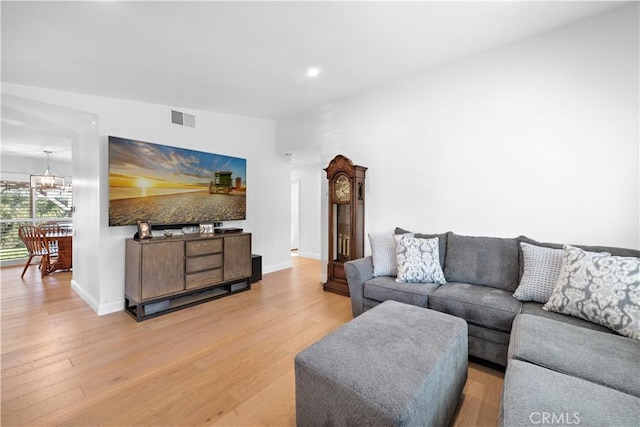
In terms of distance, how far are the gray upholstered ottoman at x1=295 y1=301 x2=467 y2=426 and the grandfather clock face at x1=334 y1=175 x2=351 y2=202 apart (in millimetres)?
2093

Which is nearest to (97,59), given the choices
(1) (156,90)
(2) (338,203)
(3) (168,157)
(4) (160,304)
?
(1) (156,90)

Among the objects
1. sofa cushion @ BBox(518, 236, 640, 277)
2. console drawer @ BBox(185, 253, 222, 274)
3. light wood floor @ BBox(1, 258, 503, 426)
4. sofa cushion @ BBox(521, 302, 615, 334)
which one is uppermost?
sofa cushion @ BBox(518, 236, 640, 277)

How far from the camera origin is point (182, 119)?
11.5ft


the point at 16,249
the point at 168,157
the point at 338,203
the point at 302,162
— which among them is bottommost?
the point at 16,249

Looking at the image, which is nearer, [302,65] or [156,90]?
[302,65]

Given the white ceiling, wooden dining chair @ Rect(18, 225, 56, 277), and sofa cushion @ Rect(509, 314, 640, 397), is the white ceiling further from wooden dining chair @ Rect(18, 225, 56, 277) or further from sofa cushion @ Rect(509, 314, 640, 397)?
wooden dining chair @ Rect(18, 225, 56, 277)

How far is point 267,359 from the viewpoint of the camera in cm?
203

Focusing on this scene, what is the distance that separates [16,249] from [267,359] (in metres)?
7.19

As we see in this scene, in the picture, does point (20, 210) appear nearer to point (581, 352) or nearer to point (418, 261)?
point (418, 261)

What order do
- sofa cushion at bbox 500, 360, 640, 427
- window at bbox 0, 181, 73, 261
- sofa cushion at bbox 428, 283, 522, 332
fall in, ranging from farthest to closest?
window at bbox 0, 181, 73, 261
sofa cushion at bbox 428, 283, 522, 332
sofa cushion at bbox 500, 360, 640, 427

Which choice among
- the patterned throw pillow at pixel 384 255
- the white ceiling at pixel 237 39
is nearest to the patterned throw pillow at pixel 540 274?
the patterned throw pillow at pixel 384 255

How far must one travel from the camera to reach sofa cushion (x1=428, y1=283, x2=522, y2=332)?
1869mm

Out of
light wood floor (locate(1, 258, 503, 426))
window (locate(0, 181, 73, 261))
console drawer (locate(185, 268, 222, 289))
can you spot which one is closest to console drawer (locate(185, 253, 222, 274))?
console drawer (locate(185, 268, 222, 289))

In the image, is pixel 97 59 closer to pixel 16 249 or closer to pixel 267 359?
pixel 267 359
